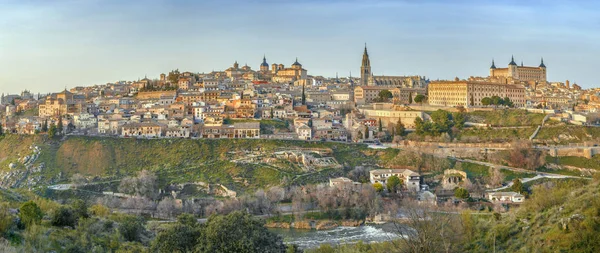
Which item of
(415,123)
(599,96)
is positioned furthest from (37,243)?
(599,96)

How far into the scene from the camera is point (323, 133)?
4828 cm

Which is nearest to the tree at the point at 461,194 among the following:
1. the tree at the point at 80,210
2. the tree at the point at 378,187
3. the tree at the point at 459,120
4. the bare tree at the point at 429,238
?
the tree at the point at 378,187

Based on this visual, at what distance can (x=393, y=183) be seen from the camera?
38062 millimetres

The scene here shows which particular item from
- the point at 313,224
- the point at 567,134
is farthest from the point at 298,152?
the point at 567,134

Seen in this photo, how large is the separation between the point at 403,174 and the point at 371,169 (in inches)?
95.6

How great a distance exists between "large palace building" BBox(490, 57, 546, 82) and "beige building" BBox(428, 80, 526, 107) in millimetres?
20143

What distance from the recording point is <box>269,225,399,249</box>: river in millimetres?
29517

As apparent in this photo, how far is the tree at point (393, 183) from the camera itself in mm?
37969

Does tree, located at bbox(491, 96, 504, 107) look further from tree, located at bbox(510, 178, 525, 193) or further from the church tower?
the church tower

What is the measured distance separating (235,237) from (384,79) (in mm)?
61639

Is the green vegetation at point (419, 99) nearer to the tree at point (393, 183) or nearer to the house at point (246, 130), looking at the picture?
the house at point (246, 130)

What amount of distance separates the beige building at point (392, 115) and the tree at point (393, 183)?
13.6 m

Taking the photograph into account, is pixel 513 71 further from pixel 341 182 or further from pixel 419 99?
pixel 341 182

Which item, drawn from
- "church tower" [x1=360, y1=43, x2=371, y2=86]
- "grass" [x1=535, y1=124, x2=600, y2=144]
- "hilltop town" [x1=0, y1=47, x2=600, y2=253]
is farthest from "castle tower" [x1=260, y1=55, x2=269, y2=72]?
"grass" [x1=535, y1=124, x2=600, y2=144]
